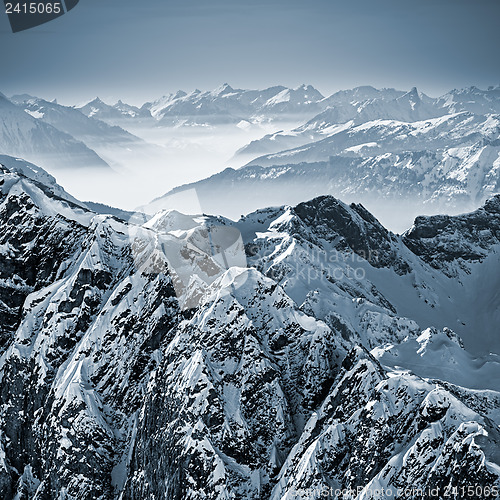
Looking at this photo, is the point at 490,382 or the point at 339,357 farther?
the point at 490,382

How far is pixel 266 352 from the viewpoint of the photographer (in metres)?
96.4

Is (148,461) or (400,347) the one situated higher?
(148,461)

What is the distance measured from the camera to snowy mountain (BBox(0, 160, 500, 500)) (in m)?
78.3

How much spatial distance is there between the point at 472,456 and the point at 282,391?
30.7m

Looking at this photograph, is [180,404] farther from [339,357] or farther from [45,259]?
[45,259]

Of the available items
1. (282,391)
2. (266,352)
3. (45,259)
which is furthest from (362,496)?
(45,259)

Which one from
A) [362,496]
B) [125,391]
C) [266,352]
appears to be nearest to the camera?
[362,496]

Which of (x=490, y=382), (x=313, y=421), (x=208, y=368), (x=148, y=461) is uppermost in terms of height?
(x=208, y=368)

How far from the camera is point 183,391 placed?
90125mm

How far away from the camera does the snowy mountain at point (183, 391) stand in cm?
7831

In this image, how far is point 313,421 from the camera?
8881cm

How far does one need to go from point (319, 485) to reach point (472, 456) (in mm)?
20147

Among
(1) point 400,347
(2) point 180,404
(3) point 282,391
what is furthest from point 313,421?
(1) point 400,347

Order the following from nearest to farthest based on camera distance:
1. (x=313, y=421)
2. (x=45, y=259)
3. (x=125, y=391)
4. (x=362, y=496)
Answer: (x=362, y=496) < (x=313, y=421) < (x=125, y=391) < (x=45, y=259)
